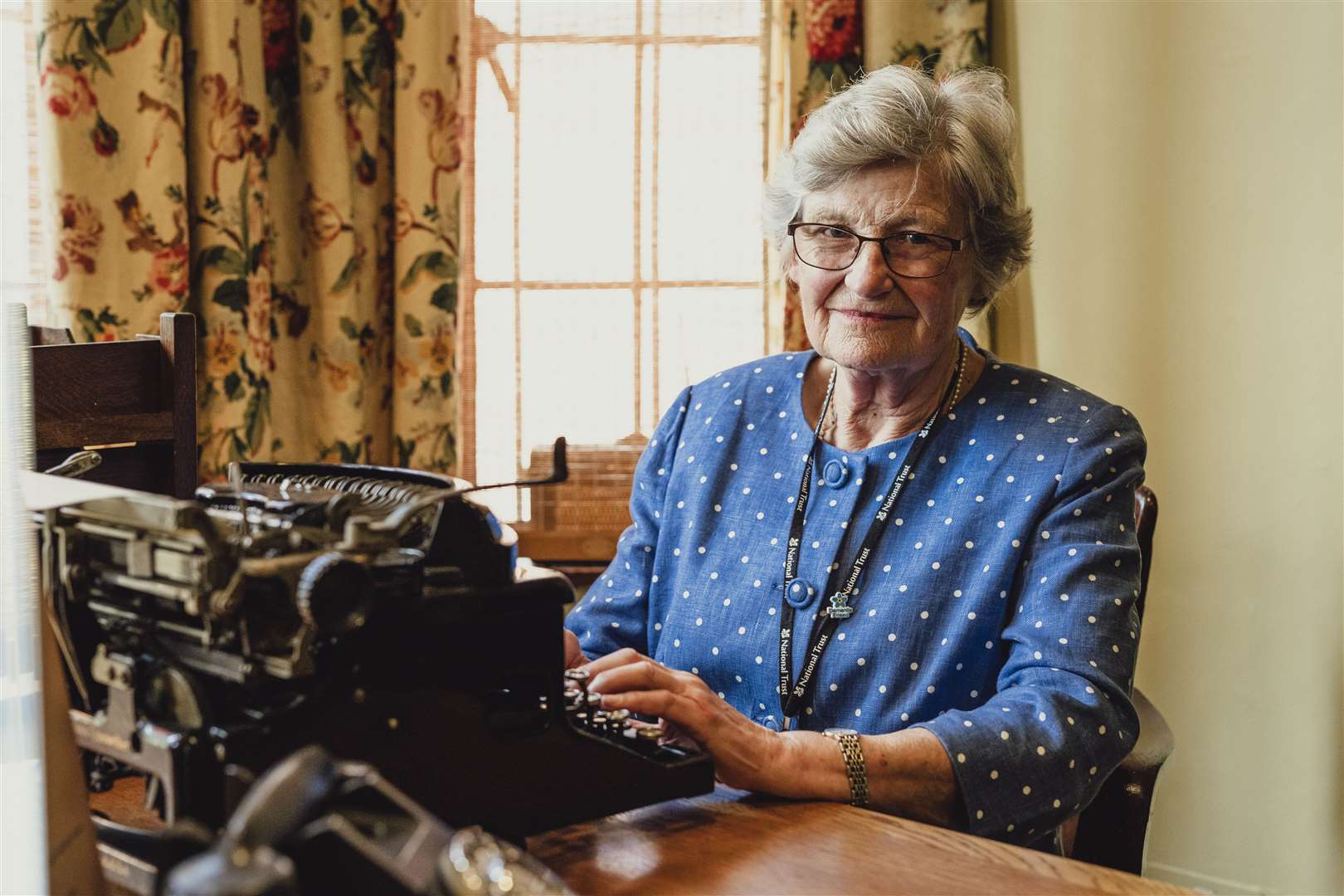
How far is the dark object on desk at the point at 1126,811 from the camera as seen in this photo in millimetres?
1547

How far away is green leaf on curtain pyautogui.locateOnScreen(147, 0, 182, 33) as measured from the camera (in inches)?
87.6

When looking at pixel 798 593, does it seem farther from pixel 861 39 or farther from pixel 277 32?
pixel 277 32

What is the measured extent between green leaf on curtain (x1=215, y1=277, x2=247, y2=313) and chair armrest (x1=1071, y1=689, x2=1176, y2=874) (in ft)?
5.59

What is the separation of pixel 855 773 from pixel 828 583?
14.3 inches

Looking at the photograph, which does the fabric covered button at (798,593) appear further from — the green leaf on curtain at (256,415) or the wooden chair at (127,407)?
the green leaf on curtain at (256,415)

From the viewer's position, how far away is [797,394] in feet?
5.92

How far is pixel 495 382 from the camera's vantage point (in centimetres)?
272

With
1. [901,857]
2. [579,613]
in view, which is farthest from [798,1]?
[901,857]

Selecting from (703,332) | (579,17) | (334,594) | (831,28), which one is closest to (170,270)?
(579,17)

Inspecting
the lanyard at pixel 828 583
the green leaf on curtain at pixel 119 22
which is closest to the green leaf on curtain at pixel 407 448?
the green leaf on curtain at pixel 119 22

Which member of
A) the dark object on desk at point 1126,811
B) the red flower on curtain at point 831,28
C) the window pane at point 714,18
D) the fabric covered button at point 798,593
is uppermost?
the window pane at point 714,18

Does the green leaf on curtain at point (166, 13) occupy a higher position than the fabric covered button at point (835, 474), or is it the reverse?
the green leaf on curtain at point (166, 13)

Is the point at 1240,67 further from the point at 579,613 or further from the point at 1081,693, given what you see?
the point at 579,613

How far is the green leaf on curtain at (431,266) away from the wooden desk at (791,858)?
154 cm
